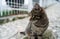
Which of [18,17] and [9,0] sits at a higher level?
[9,0]

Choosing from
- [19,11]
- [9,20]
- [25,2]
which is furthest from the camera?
[25,2]

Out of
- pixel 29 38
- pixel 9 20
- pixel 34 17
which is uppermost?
pixel 34 17

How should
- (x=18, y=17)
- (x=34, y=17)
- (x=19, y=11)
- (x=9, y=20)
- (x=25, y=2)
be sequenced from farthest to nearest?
(x=25, y=2) < (x=19, y=11) < (x=18, y=17) < (x=9, y=20) < (x=34, y=17)

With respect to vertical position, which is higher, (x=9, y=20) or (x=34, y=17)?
(x=34, y=17)

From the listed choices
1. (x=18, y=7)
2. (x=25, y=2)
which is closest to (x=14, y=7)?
(x=18, y=7)

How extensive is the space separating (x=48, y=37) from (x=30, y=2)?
21.0 feet

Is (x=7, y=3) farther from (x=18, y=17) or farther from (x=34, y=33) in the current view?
(x=34, y=33)

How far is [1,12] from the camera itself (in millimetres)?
8203

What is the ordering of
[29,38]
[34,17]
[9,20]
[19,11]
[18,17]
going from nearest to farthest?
[34,17], [29,38], [9,20], [18,17], [19,11]

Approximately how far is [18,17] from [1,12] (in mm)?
898

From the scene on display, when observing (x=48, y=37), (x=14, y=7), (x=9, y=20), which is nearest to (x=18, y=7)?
(x=14, y=7)

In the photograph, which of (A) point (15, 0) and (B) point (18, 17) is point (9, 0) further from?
(B) point (18, 17)

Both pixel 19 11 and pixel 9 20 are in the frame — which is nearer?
pixel 9 20

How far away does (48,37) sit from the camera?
331 centimetres
